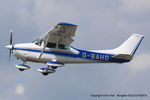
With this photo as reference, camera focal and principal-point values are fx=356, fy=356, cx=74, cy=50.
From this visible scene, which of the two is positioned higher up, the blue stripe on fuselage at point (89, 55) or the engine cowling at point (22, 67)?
the blue stripe on fuselage at point (89, 55)

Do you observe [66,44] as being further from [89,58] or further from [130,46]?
[130,46]

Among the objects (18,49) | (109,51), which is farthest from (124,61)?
(18,49)

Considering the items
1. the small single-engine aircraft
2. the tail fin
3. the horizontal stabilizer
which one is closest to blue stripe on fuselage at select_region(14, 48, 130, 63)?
the small single-engine aircraft

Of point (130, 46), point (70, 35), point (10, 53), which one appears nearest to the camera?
point (70, 35)

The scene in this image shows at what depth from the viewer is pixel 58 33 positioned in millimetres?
23516

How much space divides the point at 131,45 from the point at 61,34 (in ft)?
21.7

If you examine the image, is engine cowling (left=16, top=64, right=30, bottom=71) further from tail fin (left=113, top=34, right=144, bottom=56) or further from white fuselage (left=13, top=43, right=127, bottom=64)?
tail fin (left=113, top=34, right=144, bottom=56)

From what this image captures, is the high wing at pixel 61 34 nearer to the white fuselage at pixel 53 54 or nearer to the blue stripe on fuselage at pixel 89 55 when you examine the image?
the white fuselage at pixel 53 54

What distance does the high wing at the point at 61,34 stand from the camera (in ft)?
73.1

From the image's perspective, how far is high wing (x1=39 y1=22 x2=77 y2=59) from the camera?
22.3m

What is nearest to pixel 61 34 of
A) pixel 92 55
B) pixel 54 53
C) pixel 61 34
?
pixel 61 34

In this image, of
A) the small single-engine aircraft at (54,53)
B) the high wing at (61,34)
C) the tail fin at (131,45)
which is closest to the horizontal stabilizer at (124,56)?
the small single-engine aircraft at (54,53)

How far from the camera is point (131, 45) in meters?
27.5

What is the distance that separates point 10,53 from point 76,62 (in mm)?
4702
